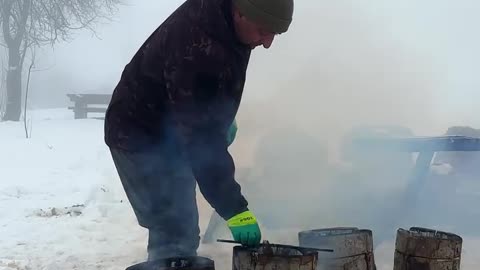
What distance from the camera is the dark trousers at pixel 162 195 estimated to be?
272 centimetres

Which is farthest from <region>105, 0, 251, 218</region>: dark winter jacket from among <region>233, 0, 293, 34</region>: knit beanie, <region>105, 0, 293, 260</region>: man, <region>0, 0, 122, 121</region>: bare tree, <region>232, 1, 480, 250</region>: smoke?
<region>0, 0, 122, 121</region>: bare tree

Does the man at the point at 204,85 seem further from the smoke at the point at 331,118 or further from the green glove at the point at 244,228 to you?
the smoke at the point at 331,118

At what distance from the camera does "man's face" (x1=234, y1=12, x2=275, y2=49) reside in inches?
87.4

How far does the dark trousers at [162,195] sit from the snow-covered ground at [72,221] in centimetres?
99

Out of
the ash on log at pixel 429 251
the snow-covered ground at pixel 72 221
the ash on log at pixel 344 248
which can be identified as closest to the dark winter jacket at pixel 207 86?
the ash on log at pixel 344 248

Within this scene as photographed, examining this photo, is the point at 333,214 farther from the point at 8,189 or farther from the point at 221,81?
the point at 8,189

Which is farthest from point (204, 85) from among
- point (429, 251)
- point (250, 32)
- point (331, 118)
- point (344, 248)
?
point (331, 118)

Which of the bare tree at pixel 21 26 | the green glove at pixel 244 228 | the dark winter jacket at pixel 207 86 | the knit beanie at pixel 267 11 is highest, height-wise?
the bare tree at pixel 21 26

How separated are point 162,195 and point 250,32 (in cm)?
98

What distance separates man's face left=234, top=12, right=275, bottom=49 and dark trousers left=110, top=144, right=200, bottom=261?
0.69 metres

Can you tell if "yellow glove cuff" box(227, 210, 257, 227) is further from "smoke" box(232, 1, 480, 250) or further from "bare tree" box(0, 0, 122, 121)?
"bare tree" box(0, 0, 122, 121)

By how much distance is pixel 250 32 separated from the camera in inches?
88.7

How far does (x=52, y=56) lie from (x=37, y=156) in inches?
801

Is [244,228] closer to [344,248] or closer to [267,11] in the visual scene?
[344,248]
